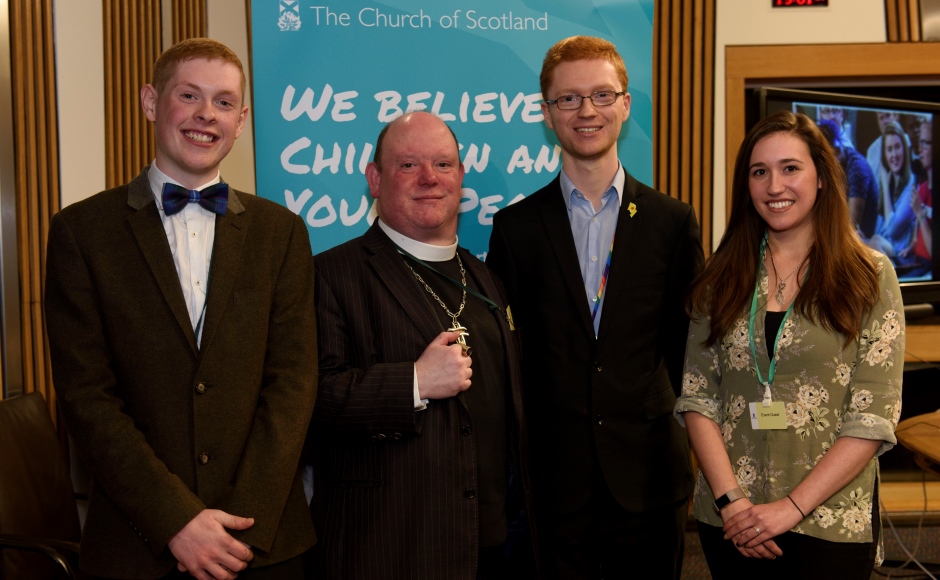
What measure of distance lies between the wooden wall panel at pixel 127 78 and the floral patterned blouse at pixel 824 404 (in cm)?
292

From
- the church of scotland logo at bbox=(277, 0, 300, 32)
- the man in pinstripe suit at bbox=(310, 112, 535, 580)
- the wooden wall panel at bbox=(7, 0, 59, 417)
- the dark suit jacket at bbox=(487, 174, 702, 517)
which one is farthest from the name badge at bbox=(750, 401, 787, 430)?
the wooden wall panel at bbox=(7, 0, 59, 417)

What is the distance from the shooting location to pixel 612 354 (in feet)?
8.14

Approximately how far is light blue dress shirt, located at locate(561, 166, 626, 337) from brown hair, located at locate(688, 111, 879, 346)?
33 centimetres

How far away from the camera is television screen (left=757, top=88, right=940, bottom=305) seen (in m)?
4.22

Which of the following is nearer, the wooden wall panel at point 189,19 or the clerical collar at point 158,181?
the clerical collar at point 158,181

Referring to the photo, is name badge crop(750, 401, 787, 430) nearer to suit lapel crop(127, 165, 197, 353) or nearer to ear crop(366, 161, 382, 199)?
ear crop(366, 161, 382, 199)

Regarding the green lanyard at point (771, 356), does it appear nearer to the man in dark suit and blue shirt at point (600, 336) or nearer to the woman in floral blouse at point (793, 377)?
the woman in floral blouse at point (793, 377)

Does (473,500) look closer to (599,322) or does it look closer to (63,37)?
(599,322)

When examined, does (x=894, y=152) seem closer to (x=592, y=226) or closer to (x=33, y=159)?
(x=592, y=226)

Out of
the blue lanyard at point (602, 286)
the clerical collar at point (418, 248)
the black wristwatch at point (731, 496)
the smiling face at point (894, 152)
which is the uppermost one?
the smiling face at point (894, 152)

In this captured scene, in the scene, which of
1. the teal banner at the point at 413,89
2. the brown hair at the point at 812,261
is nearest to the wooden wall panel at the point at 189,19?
the teal banner at the point at 413,89

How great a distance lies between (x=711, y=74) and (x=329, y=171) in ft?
7.92

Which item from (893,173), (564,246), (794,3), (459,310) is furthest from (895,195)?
(459,310)

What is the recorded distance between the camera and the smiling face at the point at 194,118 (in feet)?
6.57
